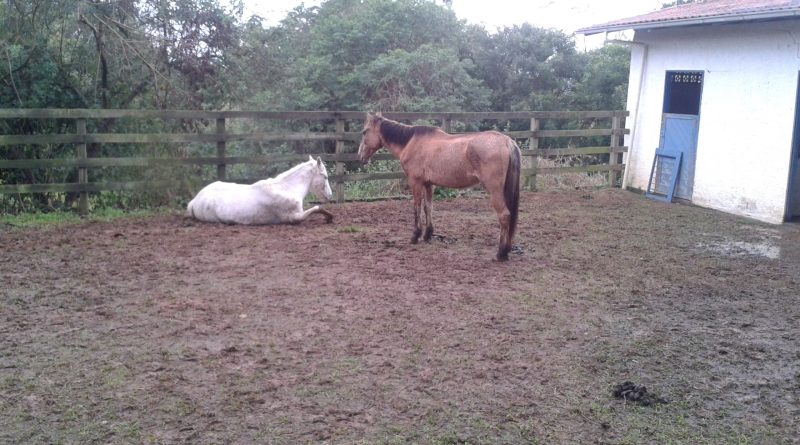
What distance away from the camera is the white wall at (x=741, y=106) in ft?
32.1

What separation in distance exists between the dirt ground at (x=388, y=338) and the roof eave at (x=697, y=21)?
9.99ft

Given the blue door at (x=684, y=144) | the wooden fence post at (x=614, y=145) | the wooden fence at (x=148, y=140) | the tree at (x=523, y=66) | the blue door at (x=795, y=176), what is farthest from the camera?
the tree at (x=523, y=66)

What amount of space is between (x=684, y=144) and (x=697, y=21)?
1998mm

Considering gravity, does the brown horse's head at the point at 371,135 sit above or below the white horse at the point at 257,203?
above

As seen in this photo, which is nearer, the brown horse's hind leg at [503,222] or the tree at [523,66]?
the brown horse's hind leg at [503,222]

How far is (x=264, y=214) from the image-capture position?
875cm

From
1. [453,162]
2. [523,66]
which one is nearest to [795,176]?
[453,162]

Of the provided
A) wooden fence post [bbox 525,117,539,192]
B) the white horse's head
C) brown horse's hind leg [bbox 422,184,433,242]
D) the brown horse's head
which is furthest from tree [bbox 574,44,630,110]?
brown horse's hind leg [bbox 422,184,433,242]

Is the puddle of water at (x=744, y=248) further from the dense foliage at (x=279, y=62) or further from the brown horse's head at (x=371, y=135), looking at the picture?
the dense foliage at (x=279, y=62)

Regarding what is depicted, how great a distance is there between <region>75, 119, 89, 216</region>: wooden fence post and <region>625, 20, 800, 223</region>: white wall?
885cm

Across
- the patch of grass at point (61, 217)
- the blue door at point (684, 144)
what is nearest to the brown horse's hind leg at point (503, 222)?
the patch of grass at point (61, 217)

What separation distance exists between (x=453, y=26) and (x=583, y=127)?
4.42 meters

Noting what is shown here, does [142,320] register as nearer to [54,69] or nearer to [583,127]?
[54,69]

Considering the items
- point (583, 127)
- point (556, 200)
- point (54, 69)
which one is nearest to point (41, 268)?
point (54, 69)
